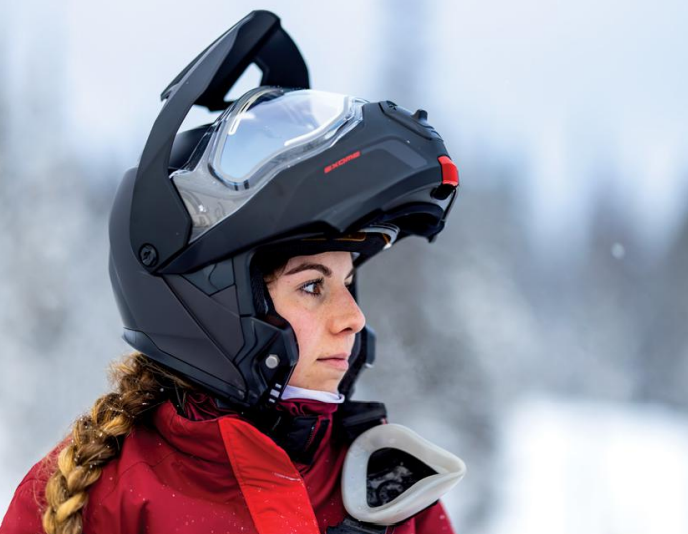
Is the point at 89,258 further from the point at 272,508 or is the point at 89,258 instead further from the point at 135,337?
the point at 272,508

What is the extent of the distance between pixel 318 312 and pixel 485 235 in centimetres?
313

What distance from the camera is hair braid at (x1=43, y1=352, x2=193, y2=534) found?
47.1 inches

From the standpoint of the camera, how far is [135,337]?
1.41 metres

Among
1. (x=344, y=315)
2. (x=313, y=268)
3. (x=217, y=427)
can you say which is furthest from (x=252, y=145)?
(x=217, y=427)

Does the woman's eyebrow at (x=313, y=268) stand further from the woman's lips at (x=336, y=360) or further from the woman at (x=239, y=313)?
the woman's lips at (x=336, y=360)

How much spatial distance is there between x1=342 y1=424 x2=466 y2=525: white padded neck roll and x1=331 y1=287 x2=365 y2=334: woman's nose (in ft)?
0.86

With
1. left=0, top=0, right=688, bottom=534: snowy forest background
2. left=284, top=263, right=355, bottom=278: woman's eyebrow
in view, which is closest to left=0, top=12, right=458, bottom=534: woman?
left=284, top=263, right=355, bottom=278: woman's eyebrow

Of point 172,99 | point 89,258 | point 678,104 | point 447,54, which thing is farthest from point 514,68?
point 172,99

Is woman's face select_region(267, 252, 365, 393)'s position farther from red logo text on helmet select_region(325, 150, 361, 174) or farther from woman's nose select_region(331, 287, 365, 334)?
red logo text on helmet select_region(325, 150, 361, 174)

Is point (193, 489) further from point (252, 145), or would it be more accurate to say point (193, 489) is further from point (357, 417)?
point (252, 145)

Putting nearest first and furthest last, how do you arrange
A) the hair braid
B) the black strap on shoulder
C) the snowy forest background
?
the hair braid → the black strap on shoulder → the snowy forest background

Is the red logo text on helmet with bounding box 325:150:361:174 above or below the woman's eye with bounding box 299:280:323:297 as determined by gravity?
above

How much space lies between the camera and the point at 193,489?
4.22ft

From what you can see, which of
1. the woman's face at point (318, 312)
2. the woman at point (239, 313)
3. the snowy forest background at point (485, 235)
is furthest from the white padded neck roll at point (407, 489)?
the snowy forest background at point (485, 235)
